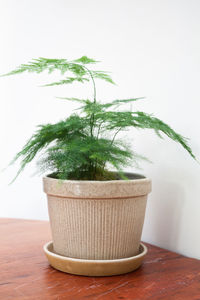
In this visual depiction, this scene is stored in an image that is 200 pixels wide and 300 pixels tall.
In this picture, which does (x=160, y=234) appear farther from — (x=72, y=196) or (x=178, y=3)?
(x=178, y=3)

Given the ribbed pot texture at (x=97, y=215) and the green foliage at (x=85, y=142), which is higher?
the green foliage at (x=85, y=142)

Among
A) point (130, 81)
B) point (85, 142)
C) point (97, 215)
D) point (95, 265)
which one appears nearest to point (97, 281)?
point (95, 265)

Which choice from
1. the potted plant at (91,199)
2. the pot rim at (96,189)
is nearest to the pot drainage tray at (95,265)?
the potted plant at (91,199)

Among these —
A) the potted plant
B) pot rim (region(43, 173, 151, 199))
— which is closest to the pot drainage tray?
the potted plant

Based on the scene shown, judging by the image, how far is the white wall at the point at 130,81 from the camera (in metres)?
1.01

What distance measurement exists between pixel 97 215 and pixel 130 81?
1.83ft

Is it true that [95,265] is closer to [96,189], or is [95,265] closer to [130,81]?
[96,189]

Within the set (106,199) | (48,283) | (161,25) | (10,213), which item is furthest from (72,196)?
(10,213)

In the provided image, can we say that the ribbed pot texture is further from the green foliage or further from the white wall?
the white wall

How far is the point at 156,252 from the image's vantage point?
1040mm

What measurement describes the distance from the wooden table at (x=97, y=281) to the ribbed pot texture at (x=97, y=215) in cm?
6

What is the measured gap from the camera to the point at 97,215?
0.81 metres

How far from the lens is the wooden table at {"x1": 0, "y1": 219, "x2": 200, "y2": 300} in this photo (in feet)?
2.37

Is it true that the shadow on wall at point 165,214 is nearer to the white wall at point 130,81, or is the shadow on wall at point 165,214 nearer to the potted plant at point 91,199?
the white wall at point 130,81
